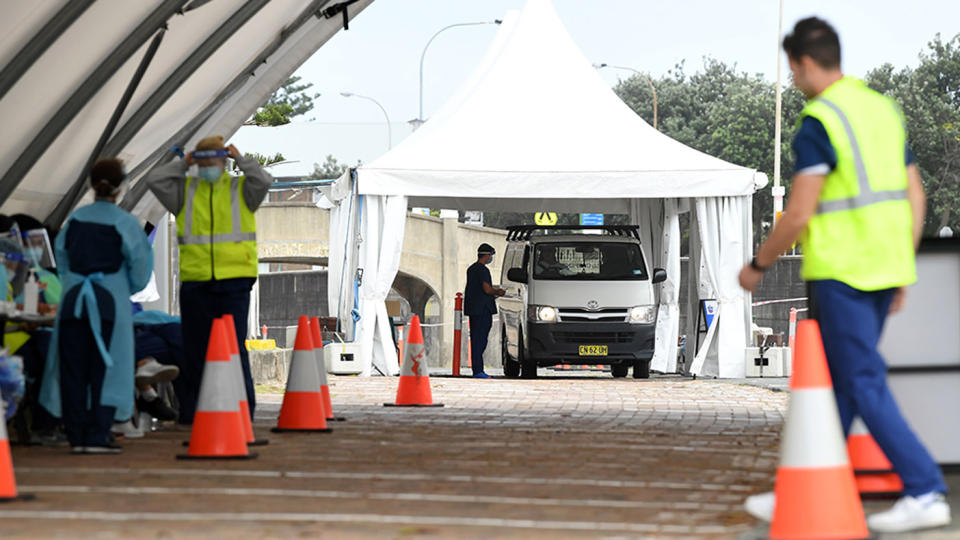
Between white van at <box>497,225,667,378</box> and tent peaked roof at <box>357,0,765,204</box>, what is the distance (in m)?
0.80

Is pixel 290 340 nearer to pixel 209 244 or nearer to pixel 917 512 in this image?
pixel 209 244

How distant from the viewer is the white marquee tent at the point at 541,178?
2012 cm

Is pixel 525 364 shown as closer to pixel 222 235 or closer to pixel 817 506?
pixel 222 235

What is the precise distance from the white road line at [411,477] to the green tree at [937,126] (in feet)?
216

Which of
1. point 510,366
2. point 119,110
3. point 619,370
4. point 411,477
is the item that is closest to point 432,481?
point 411,477

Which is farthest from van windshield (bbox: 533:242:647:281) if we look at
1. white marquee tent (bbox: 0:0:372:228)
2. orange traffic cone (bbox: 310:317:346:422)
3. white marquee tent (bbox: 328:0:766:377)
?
orange traffic cone (bbox: 310:317:346:422)

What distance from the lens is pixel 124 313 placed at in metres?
8.28

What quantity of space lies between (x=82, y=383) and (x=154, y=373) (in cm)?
111

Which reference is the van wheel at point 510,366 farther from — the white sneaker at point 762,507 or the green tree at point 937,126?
the green tree at point 937,126

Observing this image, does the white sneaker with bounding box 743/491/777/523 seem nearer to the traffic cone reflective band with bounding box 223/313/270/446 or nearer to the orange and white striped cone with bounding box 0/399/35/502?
the orange and white striped cone with bounding box 0/399/35/502

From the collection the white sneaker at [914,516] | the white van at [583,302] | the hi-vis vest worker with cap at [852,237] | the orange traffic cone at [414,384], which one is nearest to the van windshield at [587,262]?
the white van at [583,302]

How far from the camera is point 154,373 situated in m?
9.27

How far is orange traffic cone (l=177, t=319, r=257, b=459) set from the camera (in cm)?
798

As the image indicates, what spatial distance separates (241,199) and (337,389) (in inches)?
279
